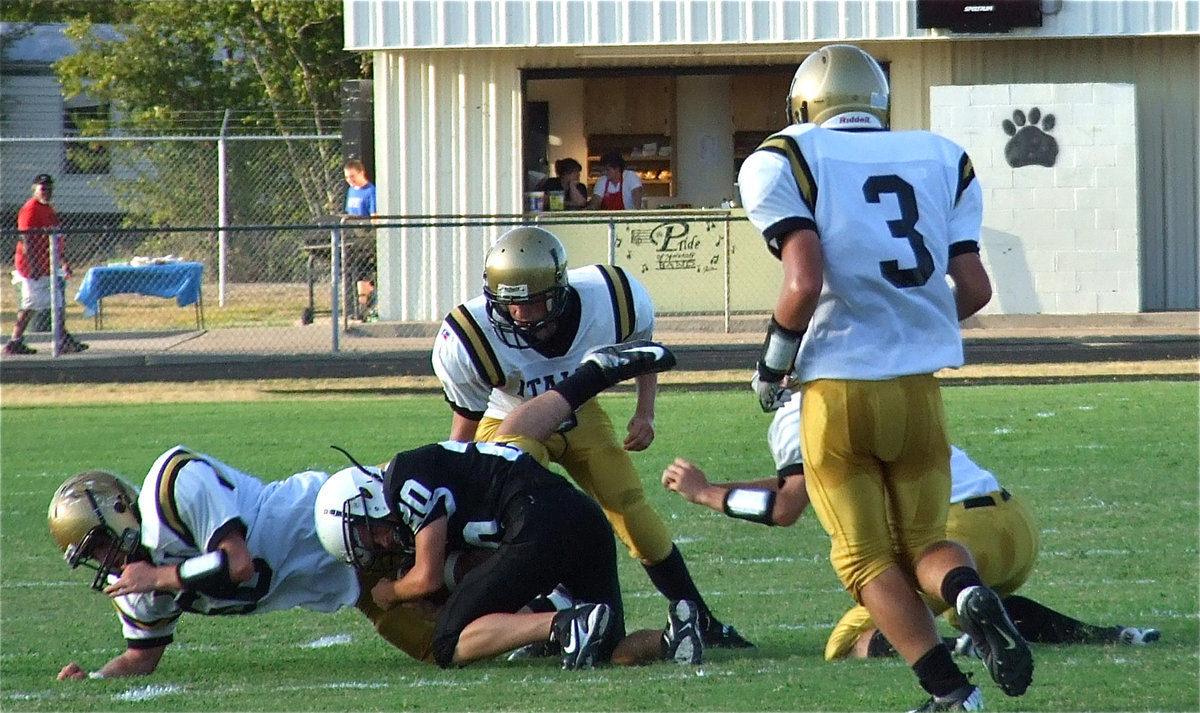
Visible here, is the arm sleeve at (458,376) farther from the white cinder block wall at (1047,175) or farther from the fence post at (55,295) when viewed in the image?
the white cinder block wall at (1047,175)

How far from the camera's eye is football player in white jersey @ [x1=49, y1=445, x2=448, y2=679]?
4.99m

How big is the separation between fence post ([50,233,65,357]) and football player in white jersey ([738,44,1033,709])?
11454 mm

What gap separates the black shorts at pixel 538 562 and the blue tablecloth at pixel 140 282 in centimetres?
1311

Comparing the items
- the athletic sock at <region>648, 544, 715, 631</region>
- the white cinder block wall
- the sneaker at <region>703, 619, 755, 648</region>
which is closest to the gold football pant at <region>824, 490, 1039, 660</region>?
the sneaker at <region>703, 619, 755, 648</region>

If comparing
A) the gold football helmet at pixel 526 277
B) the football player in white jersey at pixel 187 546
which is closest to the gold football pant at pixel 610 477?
the gold football helmet at pixel 526 277

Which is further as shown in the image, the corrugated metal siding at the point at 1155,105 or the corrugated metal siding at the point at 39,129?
the corrugated metal siding at the point at 39,129

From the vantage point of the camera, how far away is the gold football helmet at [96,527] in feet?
16.5

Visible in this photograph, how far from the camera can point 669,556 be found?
18.1ft

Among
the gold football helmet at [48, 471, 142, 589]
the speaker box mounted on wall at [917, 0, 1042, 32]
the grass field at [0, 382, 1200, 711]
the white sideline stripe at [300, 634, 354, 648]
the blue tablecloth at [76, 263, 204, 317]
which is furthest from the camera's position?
the blue tablecloth at [76, 263, 204, 317]

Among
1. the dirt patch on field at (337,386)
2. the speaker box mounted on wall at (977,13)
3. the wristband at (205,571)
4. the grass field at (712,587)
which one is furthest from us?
the speaker box mounted on wall at (977,13)

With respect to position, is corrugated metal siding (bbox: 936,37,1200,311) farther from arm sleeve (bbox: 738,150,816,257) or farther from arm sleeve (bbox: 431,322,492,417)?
arm sleeve (bbox: 738,150,816,257)

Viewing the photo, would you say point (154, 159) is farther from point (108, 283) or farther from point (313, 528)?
point (313, 528)

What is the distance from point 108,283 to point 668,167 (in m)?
7.00

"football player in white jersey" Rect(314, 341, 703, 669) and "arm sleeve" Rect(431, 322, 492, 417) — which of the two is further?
"arm sleeve" Rect(431, 322, 492, 417)
